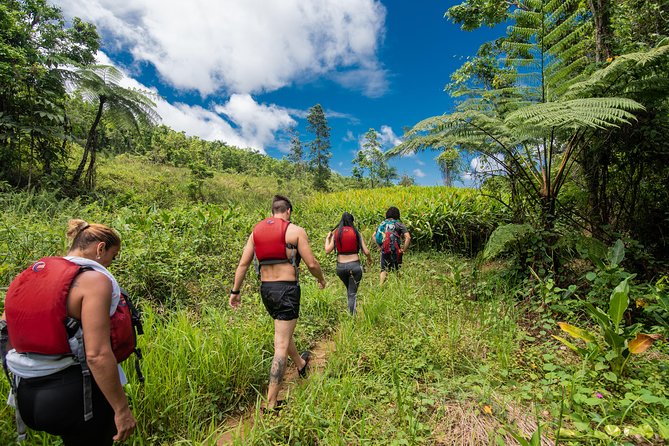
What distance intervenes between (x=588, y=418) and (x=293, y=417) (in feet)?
6.77

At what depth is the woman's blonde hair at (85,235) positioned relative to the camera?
1645mm

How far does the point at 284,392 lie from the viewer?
300 centimetres

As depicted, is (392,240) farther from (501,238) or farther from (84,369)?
(84,369)

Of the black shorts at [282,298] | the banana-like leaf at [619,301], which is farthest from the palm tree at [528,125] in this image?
the black shorts at [282,298]

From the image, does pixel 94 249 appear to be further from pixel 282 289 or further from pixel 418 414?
pixel 418 414

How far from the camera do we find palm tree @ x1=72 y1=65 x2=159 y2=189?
30.2 feet

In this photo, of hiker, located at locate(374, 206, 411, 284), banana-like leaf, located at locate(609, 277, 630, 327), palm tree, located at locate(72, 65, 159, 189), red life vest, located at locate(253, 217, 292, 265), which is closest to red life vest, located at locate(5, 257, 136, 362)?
red life vest, located at locate(253, 217, 292, 265)

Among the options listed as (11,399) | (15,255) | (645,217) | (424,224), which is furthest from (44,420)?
(424,224)

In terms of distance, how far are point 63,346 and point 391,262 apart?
479cm

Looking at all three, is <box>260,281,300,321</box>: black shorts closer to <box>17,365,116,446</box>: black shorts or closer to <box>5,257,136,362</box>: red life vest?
<box>17,365,116,446</box>: black shorts

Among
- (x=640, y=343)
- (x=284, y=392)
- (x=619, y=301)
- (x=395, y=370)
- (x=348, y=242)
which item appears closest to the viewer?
(x=640, y=343)

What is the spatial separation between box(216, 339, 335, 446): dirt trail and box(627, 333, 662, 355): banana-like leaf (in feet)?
8.52

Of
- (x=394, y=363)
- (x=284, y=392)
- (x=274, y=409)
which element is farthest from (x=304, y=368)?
(x=394, y=363)

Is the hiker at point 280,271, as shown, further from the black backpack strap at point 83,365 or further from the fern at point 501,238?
the fern at point 501,238
